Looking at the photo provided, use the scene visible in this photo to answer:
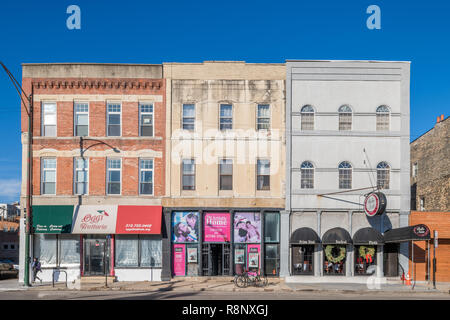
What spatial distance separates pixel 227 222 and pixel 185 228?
2535 millimetres

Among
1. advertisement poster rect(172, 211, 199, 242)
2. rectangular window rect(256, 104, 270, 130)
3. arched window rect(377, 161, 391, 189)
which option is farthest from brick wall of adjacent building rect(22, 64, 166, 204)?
arched window rect(377, 161, 391, 189)

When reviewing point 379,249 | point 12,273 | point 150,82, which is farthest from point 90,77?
point 379,249

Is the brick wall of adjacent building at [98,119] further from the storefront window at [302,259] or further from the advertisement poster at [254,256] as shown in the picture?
the storefront window at [302,259]

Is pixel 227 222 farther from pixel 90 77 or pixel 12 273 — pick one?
pixel 12 273

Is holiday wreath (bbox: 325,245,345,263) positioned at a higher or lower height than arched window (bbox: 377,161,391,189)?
lower

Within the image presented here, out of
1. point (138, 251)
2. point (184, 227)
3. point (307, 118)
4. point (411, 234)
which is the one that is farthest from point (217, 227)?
point (411, 234)

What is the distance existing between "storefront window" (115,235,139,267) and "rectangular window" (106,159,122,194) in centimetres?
282

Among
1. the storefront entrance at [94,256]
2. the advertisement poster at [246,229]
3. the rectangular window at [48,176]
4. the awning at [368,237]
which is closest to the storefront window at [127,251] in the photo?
the storefront entrance at [94,256]

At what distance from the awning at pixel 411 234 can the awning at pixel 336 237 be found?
2.49 meters

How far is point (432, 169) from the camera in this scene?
33.6 metres

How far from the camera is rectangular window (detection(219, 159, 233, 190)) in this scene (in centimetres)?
2702

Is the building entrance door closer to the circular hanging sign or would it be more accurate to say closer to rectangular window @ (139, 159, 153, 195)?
the circular hanging sign

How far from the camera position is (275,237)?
1050 inches

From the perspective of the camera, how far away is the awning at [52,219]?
25.7 metres
